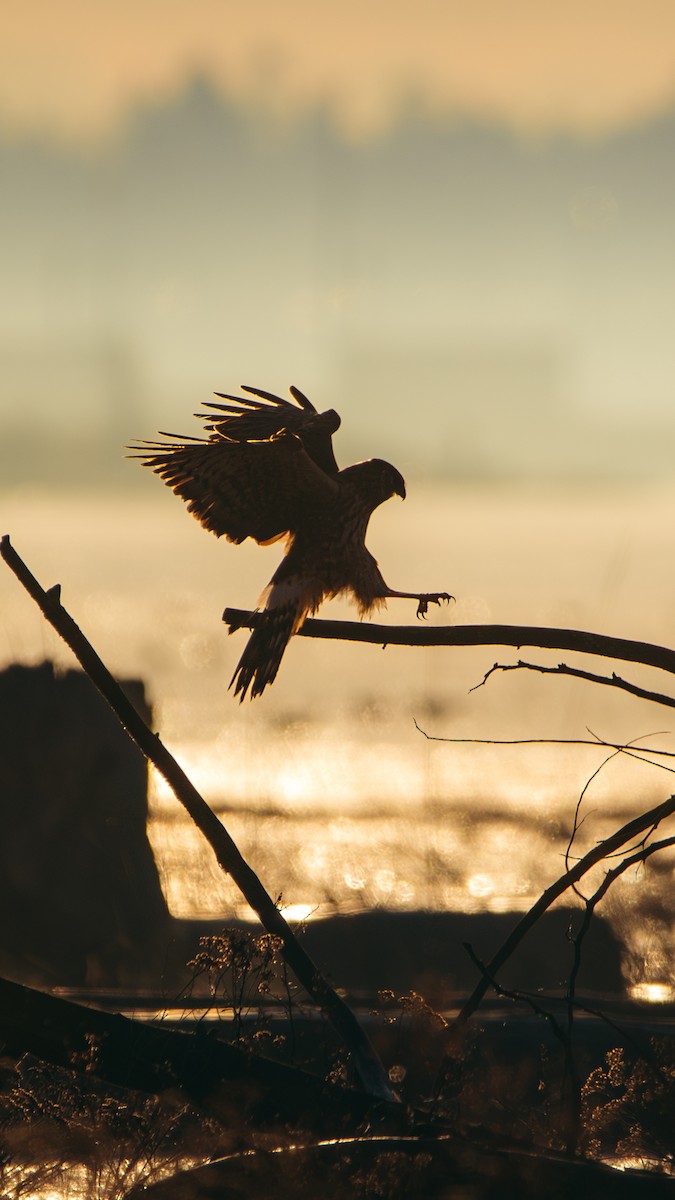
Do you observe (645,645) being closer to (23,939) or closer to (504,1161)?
(504,1161)

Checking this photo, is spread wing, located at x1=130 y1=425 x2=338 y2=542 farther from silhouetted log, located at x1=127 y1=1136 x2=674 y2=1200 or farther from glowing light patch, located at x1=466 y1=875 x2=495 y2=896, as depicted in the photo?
glowing light patch, located at x1=466 y1=875 x2=495 y2=896

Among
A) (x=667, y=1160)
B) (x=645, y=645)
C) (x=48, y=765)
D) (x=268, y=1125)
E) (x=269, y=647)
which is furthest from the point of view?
(x=48, y=765)

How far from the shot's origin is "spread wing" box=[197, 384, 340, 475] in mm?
7910

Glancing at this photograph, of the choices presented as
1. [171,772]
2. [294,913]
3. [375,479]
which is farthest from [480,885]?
[171,772]

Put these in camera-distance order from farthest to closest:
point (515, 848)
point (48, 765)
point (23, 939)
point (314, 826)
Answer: point (314, 826) < point (515, 848) < point (48, 765) < point (23, 939)

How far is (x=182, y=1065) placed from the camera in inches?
159

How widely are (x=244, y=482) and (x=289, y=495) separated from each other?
0.43 m

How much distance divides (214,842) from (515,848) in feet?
124

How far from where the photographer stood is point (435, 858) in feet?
141

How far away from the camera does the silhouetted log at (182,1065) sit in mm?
3820

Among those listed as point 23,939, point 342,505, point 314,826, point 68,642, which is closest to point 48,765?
point 23,939

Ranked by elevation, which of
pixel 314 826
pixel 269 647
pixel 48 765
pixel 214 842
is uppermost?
pixel 269 647

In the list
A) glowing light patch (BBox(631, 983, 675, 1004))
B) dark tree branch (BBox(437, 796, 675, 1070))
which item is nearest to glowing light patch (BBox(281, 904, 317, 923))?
dark tree branch (BBox(437, 796, 675, 1070))

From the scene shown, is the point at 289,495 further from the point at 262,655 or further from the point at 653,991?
the point at 653,991
